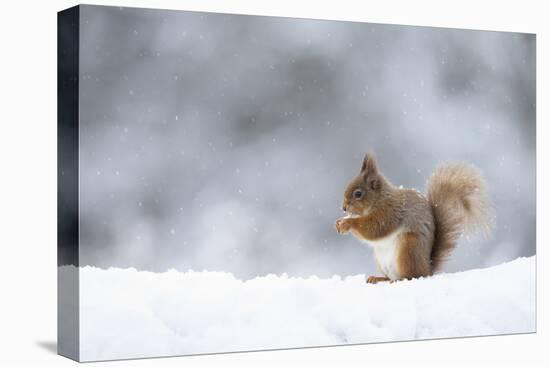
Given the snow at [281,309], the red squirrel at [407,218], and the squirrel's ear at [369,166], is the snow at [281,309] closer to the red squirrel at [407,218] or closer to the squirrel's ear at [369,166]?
the red squirrel at [407,218]

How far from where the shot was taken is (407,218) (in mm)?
8844

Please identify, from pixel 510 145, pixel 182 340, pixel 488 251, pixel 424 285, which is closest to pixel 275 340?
pixel 182 340

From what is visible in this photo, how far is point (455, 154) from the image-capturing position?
926 cm

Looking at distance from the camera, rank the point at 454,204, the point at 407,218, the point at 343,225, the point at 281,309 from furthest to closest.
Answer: the point at 454,204, the point at 407,218, the point at 343,225, the point at 281,309

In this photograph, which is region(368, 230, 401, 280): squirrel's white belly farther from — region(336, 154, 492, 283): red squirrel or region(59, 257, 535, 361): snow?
region(59, 257, 535, 361): snow

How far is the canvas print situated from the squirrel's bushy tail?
0.04 ft

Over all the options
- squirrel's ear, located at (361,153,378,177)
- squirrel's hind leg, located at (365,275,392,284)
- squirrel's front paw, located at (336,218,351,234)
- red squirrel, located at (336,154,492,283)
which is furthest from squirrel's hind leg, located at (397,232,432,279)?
squirrel's ear, located at (361,153,378,177)

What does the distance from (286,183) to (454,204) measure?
1.53 meters

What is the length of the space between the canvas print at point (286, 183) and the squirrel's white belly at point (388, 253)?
2 cm

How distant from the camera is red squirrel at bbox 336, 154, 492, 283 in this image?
877 centimetres

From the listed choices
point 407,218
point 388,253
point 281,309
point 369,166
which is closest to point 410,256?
point 388,253

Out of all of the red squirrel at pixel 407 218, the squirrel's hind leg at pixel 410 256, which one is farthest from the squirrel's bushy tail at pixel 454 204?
the squirrel's hind leg at pixel 410 256

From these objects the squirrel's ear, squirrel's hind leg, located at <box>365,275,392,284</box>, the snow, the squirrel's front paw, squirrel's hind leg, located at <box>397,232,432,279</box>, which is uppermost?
the squirrel's ear

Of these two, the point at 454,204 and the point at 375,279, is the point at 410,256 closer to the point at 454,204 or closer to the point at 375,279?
the point at 375,279
